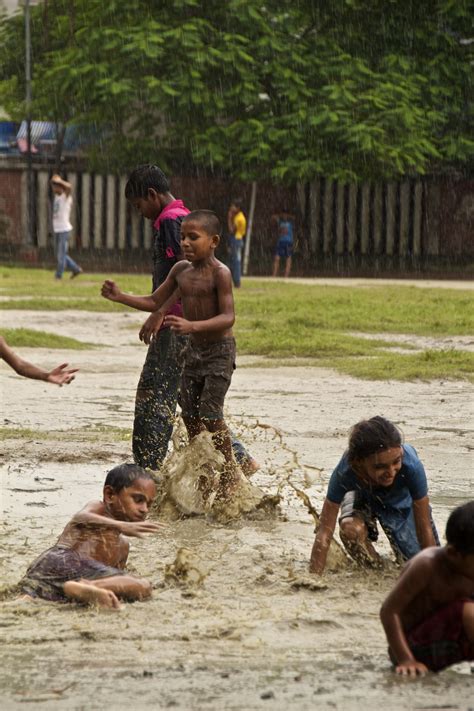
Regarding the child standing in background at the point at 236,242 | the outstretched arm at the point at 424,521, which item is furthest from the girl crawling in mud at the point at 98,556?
the child standing in background at the point at 236,242

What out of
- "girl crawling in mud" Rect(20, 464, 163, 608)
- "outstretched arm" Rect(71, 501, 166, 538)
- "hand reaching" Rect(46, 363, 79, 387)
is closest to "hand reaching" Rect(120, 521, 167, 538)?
"outstretched arm" Rect(71, 501, 166, 538)

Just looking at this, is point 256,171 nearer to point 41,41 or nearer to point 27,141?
point 27,141

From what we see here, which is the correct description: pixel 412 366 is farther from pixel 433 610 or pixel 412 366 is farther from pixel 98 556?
pixel 433 610

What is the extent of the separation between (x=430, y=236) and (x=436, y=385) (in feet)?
68.8

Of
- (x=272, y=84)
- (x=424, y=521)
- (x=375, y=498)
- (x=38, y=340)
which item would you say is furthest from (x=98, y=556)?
(x=272, y=84)

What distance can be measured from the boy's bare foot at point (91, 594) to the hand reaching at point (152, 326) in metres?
2.16

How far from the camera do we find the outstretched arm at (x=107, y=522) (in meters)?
5.04

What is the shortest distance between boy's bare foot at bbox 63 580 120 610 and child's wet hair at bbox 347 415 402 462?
1085mm

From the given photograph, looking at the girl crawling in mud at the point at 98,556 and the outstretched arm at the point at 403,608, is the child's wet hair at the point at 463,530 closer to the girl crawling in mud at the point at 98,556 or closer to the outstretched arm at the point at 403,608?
the outstretched arm at the point at 403,608

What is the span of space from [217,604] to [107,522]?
1.70 ft

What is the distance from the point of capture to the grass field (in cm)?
1351

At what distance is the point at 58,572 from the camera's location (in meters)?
5.50

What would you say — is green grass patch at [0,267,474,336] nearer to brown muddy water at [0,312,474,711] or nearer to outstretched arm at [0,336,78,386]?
brown muddy water at [0,312,474,711]

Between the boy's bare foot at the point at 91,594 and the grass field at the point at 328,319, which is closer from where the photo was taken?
the boy's bare foot at the point at 91,594
